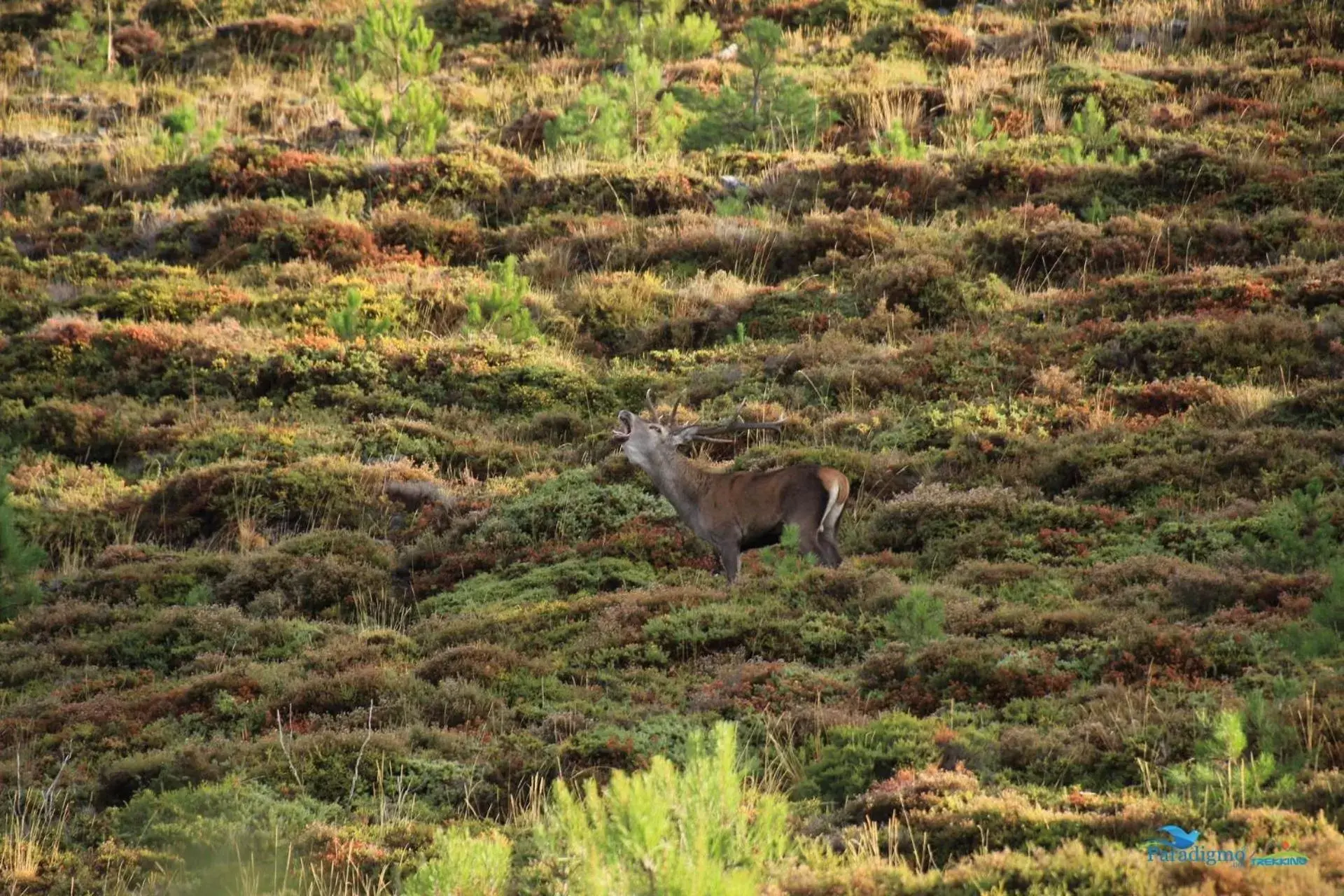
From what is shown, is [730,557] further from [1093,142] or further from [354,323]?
[1093,142]

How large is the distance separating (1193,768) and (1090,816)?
2.87 feet

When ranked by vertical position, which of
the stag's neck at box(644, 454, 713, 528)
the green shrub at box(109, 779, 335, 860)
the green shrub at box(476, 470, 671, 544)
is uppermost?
the green shrub at box(109, 779, 335, 860)

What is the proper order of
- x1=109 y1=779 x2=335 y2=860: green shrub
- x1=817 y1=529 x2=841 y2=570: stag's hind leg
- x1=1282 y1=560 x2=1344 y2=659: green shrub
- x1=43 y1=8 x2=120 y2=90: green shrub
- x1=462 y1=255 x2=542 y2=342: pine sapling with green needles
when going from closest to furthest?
x1=109 y1=779 x2=335 y2=860: green shrub → x1=1282 y1=560 x2=1344 y2=659: green shrub → x1=817 y1=529 x2=841 y2=570: stag's hind leg → x1=462 y1=255 x2=542 y2=342: pine sapling with green needles → x1=43 y1=8 x2=120 y2=90: green shrub

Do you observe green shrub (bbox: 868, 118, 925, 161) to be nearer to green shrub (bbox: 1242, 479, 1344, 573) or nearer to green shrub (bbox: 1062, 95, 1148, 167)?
green shrub (bbox: 1062, 95, 1148, 167)

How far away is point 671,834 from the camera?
4.77 m

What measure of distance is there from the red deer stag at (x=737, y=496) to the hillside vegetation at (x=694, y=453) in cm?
30

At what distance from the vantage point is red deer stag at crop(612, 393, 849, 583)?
12.1 m

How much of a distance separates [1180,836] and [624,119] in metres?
23.9

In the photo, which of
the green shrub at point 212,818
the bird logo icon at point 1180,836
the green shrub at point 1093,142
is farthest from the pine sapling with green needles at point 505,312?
the bird logo icon at point 1180,836

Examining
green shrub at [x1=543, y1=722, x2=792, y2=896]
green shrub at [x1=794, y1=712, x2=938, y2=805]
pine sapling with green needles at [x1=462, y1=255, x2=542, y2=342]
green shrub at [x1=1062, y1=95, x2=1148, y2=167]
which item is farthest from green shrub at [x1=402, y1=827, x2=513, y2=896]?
green shrub at [x1=1062, y1=95, x2=1148, y2=167]

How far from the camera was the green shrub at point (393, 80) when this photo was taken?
27578mm

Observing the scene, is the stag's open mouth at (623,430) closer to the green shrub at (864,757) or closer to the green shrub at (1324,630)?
the green shrub at (864,757)

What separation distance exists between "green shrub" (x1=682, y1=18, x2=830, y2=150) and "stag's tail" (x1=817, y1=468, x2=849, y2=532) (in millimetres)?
15814

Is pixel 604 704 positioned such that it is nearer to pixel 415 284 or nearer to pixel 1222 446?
pixel 1222 446
